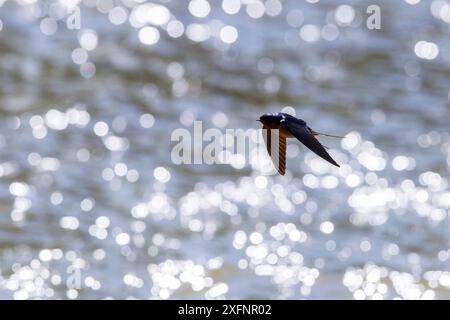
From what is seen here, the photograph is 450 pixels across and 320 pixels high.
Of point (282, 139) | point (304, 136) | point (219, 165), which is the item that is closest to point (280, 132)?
point (282, 139)

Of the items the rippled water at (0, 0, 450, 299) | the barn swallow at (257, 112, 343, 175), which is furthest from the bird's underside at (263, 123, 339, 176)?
the rippled water at (0, 0, 450, 299)

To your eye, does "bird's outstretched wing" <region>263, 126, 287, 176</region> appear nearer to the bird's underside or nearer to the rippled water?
the bird's underside

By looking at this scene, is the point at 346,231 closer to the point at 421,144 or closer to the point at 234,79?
the point at 421,144

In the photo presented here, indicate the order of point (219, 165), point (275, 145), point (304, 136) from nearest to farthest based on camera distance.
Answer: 1. point (304, 136)
2. point (275, 145)
3. point (219, 165)

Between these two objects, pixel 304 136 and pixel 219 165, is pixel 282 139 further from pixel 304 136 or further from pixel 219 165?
pixel 219 165

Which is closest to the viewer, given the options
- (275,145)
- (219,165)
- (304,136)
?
(304,136)

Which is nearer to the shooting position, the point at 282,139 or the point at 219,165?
the point at 282,139

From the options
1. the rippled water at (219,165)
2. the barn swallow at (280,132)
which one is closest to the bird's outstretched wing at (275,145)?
the barn swallow at (280,132)
